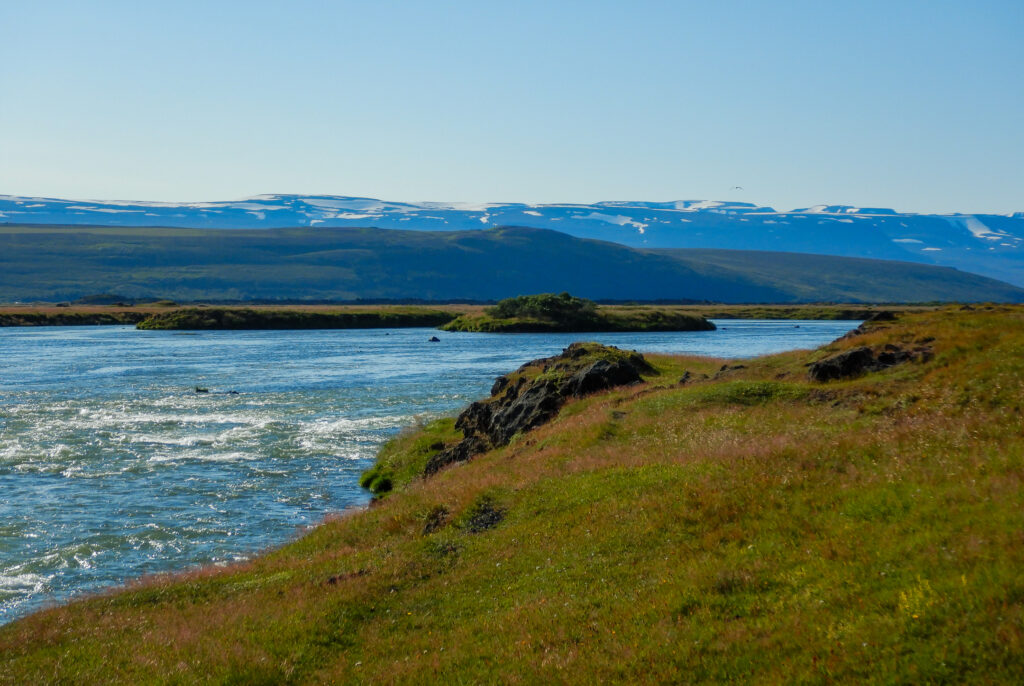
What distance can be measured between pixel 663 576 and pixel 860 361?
2363 cm

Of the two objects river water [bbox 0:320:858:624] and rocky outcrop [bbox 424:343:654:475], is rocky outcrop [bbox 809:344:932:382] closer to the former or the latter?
rocky outcrop [bbox 424:343:654:475]

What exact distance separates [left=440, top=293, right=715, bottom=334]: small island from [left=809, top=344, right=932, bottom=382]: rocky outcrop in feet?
414

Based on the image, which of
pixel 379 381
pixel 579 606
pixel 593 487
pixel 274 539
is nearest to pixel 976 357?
pixel 593 487

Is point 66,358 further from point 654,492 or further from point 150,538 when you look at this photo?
point 654,492

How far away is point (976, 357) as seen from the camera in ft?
100

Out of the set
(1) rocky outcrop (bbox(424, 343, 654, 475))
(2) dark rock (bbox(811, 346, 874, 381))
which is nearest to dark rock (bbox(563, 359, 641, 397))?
(1) rocky outcrop (bbox(424, 343, 654, 475))

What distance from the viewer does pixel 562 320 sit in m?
168

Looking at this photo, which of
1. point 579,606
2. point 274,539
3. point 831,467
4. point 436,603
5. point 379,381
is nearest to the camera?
point 579,606

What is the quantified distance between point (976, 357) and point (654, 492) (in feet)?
56.7

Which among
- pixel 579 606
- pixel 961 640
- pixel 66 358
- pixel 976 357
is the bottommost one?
pixel 66 358

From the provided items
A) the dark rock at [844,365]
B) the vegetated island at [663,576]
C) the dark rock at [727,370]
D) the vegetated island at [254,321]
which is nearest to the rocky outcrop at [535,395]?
the dark rock at [727,370]

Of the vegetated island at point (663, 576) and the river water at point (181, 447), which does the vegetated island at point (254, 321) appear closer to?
the river water at point (181, 447)

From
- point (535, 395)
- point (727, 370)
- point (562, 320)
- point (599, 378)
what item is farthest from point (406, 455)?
point (562, 320)

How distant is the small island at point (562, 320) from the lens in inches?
6526
